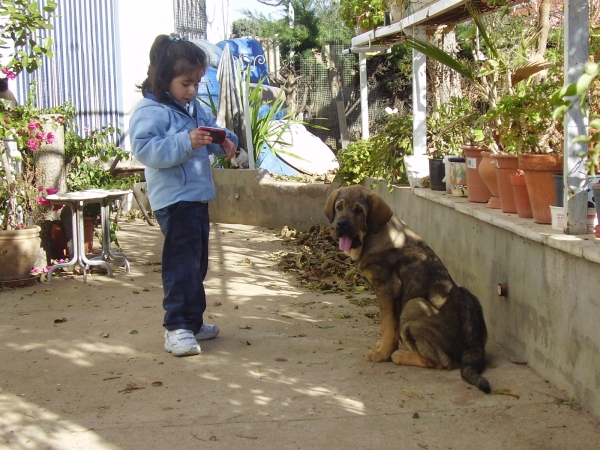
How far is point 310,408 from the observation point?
3873 millimetres

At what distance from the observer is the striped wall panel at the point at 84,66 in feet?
42.3

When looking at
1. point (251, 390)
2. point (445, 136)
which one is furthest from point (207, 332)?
point (445, 136)

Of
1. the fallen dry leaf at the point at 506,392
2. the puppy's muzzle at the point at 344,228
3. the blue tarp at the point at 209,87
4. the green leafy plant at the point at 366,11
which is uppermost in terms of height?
the green leafy plant at the point at 366,11

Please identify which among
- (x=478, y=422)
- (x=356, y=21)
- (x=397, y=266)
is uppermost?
(x=356, y=21)

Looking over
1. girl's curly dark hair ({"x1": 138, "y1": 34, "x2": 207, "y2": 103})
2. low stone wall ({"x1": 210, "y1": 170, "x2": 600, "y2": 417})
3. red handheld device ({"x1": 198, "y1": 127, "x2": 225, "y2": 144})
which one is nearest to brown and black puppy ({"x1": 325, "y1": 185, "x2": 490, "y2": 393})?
low stone wall ({"x1": 210, "y1": 170, "x2": 600, "y2": 417})

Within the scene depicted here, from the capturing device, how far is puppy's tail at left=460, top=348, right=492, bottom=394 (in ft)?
13.2

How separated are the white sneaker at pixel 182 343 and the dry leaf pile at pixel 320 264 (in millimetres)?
2233

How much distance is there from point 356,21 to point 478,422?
811 cm

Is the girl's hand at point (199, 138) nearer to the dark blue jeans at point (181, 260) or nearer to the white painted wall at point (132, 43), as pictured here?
the dark blue jeans at point (181, 260)

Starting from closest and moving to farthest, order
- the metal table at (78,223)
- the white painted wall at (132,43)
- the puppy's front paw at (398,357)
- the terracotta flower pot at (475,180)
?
1. the puppy's front paw at (398,357)
2. the terracotta flower pot at (475,180)
3. the metal table at (78,223)
4. the white painted wall at (132,43)

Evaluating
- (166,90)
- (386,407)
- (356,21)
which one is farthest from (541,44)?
(356,21)

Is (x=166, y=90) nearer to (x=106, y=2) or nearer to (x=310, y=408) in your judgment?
(x=310, y=408)

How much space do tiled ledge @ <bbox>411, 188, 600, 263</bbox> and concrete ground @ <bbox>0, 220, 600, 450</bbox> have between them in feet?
2.65

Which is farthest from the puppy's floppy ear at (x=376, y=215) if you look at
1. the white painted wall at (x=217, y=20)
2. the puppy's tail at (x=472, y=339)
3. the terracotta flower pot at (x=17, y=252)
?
the white painted wall at (x=217, y=20)
